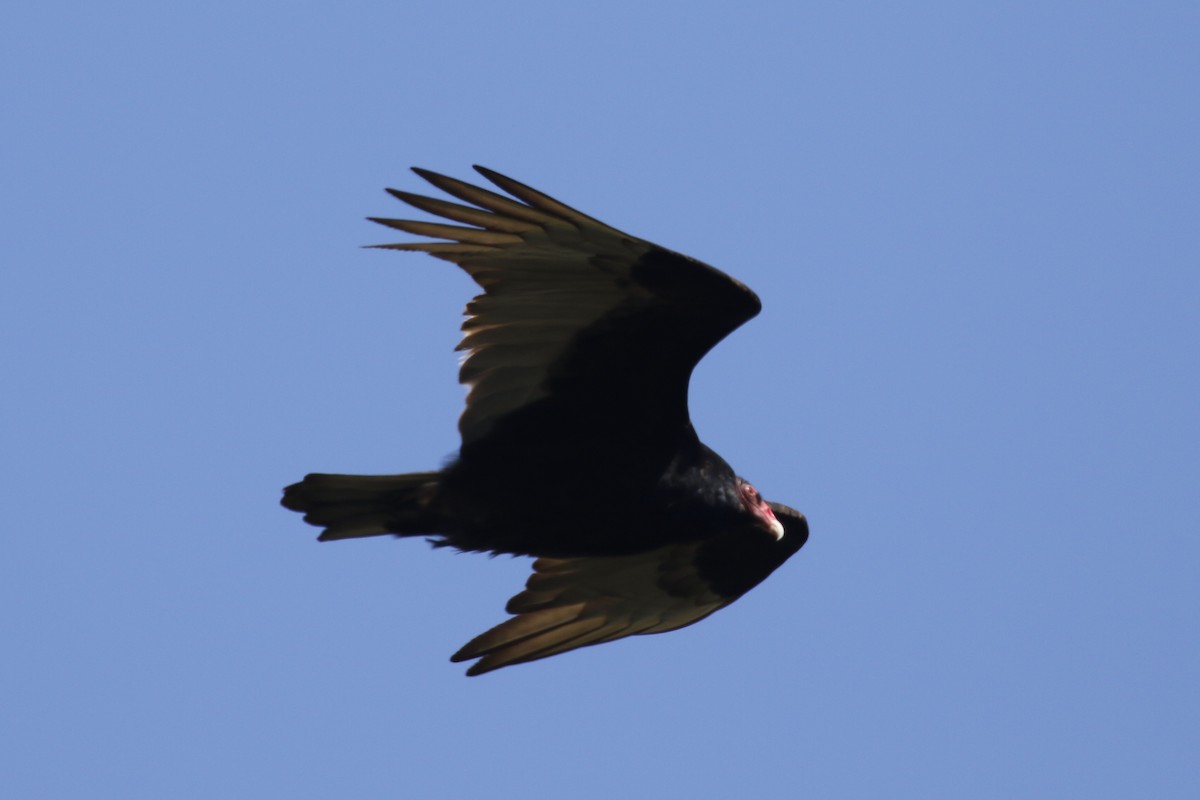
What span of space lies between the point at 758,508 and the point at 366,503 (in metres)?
1.67

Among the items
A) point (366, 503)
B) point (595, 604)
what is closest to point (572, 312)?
point (366, 503)

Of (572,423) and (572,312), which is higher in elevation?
(572,312)

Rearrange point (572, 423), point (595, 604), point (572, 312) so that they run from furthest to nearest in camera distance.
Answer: point (595, 604) → point (572, 423) → point (572, 312)

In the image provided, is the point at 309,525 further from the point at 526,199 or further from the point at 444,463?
the point at 526,199

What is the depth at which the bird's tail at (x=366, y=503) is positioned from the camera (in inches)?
298

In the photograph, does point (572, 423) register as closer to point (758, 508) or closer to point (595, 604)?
point (758, 508)

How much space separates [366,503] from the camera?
24.9 ft

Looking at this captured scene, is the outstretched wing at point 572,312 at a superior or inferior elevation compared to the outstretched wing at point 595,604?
superior

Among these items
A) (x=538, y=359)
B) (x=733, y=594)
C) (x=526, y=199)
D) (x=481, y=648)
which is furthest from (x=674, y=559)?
(x=526, y=199)

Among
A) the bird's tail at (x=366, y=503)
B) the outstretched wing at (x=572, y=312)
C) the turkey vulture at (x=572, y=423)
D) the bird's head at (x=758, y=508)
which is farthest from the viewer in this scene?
the bird's head at (x=758, y=508)

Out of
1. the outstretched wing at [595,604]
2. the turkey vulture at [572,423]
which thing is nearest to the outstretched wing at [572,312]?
the turkey vulture at [572,423]

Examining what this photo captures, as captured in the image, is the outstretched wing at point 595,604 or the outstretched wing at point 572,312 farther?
the outstretched wing at point 595,604

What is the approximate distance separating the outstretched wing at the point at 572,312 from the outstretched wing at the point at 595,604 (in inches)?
→ 42.1

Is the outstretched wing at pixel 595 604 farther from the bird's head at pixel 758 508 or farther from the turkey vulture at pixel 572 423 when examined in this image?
the turkey vulture at pixel 572 423
